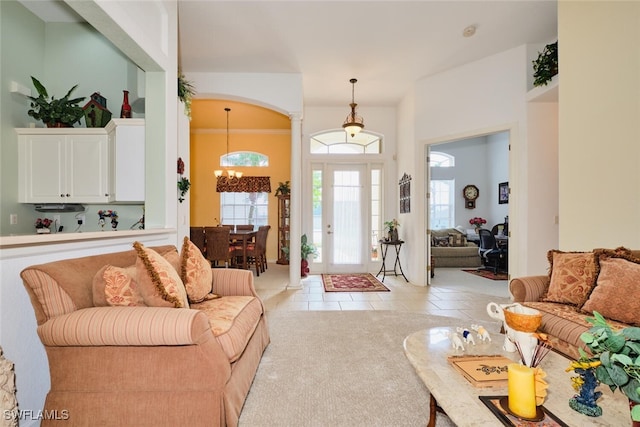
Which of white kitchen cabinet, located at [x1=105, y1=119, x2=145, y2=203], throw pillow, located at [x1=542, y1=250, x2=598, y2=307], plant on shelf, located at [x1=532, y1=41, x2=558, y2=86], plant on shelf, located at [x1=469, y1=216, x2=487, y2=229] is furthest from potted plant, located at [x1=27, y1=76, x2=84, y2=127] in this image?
plant on shelf, located at [x1=469, y1=216, x2=487, y2=229]

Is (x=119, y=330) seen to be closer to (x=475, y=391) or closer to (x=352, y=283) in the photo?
(x=475, y=391)

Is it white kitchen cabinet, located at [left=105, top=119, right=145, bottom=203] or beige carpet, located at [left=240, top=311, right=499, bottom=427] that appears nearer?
beige carpet, located at [left=240, top=311, right=499, bottom=427]

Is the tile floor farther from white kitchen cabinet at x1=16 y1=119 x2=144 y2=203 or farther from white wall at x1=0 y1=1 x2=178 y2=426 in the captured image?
white kitchen cabinet at x1=16 y1=119 x2=144 y2=203

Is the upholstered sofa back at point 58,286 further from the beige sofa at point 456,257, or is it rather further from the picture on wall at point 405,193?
the beige sofa at point 456,257

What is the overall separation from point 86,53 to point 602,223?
218 inches

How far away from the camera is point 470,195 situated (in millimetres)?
8641

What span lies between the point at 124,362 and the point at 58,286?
487mm

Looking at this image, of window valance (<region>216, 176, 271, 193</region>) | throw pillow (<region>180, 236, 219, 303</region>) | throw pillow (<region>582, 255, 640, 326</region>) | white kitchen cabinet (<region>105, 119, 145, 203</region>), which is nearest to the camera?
throw pillow (<region>582, 255, 640, 326</region>)

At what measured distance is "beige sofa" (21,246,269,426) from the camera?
4.73ft

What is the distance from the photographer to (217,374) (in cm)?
153

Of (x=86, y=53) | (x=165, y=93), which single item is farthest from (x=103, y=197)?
(x=86, y=53)

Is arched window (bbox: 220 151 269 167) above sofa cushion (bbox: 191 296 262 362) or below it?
above

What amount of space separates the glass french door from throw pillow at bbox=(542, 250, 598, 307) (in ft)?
12.6

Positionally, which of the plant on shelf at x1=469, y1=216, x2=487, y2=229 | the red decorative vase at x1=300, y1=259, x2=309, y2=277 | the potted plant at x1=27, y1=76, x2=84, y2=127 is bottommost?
the red decorative vase at x1=300, y1=259, x2=309, y2=277
